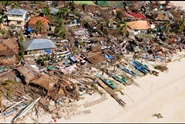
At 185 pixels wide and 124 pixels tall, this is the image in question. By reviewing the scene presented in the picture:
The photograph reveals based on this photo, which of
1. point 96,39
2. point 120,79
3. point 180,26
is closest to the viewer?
point 120,79

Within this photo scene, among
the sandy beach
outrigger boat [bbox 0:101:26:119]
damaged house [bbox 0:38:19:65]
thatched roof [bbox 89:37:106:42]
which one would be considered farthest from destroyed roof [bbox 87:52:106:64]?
outrigger boat [bbox 0:101:26:119]

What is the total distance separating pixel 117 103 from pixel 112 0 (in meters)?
34.2

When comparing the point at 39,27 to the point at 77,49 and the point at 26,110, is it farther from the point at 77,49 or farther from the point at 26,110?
the point at 26,110

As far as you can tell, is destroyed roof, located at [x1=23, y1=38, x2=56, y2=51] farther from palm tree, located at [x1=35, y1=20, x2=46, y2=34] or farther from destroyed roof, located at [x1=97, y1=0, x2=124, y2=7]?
destroyed roof, located at [x1=97, y1=0, x2=124, y2=7]

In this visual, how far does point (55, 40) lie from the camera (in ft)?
135

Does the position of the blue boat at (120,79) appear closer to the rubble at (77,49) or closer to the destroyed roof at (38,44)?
the rubble at (77,49)

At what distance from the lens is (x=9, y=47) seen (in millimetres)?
35531

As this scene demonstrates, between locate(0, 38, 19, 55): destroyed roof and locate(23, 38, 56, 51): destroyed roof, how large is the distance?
1.37 metres

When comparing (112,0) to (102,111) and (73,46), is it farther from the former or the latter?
(102,111)

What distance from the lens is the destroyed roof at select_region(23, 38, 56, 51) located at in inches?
1442

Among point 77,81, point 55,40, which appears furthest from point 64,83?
point 55,40

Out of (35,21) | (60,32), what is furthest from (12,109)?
(35,21)

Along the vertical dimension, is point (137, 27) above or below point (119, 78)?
above

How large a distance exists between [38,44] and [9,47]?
3928 mm
